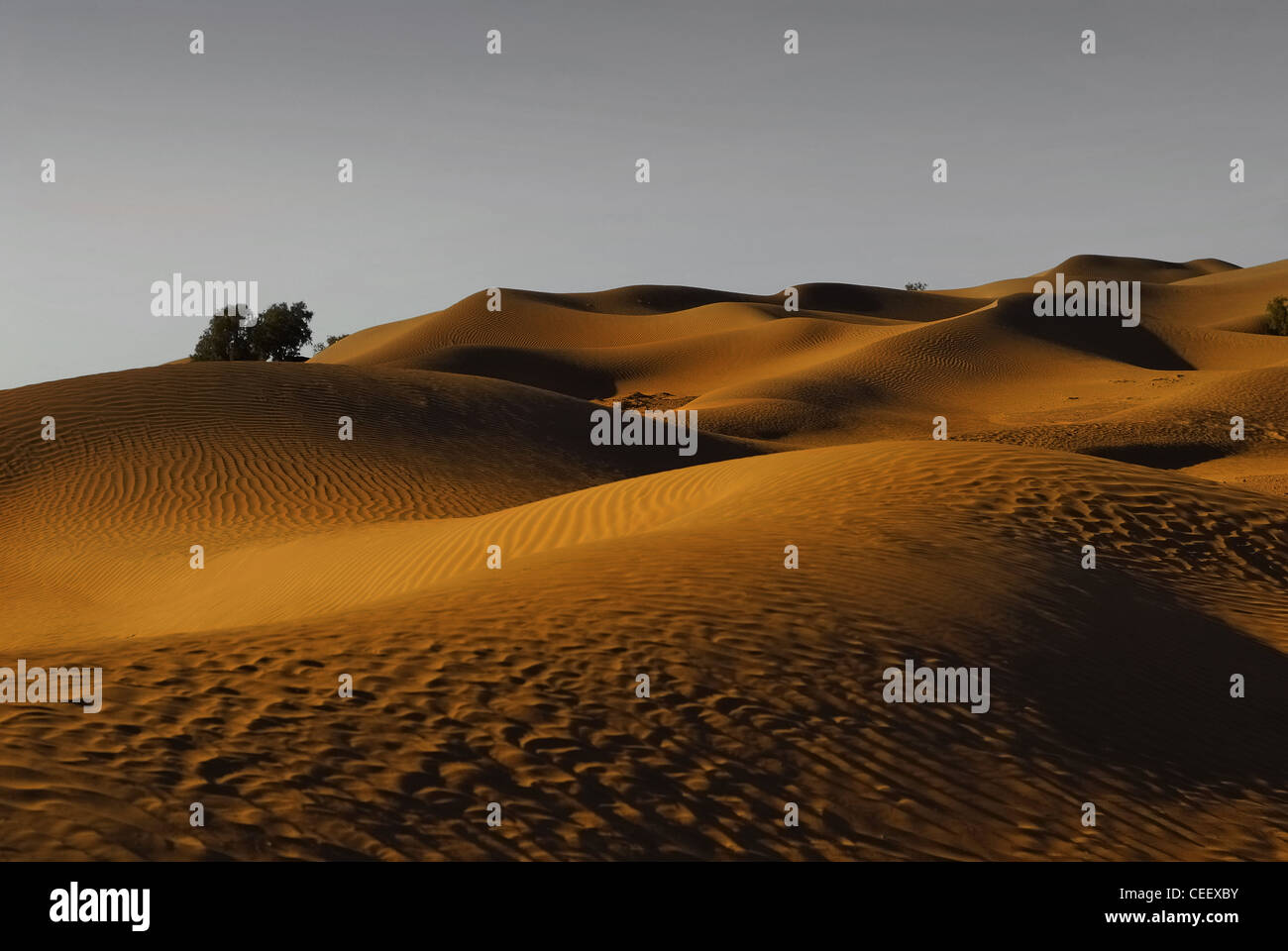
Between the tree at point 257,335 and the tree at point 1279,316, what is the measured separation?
58952mm

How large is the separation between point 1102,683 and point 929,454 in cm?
658

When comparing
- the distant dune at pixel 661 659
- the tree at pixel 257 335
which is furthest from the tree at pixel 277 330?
the distant dune at pixel 661 659

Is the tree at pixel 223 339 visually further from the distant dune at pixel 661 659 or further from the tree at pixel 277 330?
the distant dune at pixel 661 659

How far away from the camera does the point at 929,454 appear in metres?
13.4

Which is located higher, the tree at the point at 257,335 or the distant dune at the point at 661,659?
the tree at the point at 257,335

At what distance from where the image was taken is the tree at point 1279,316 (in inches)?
2499

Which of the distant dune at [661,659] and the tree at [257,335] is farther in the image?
the tree at [257,335]

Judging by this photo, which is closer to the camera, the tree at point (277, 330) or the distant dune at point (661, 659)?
the distant dune at point (661, 659)

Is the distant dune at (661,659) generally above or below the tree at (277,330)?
below

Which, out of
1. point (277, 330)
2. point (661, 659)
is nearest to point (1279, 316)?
point (277, 330)

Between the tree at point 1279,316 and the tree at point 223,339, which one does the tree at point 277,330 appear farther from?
the tree at point 1279,316

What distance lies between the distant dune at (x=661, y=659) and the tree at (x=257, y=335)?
1871 inches
